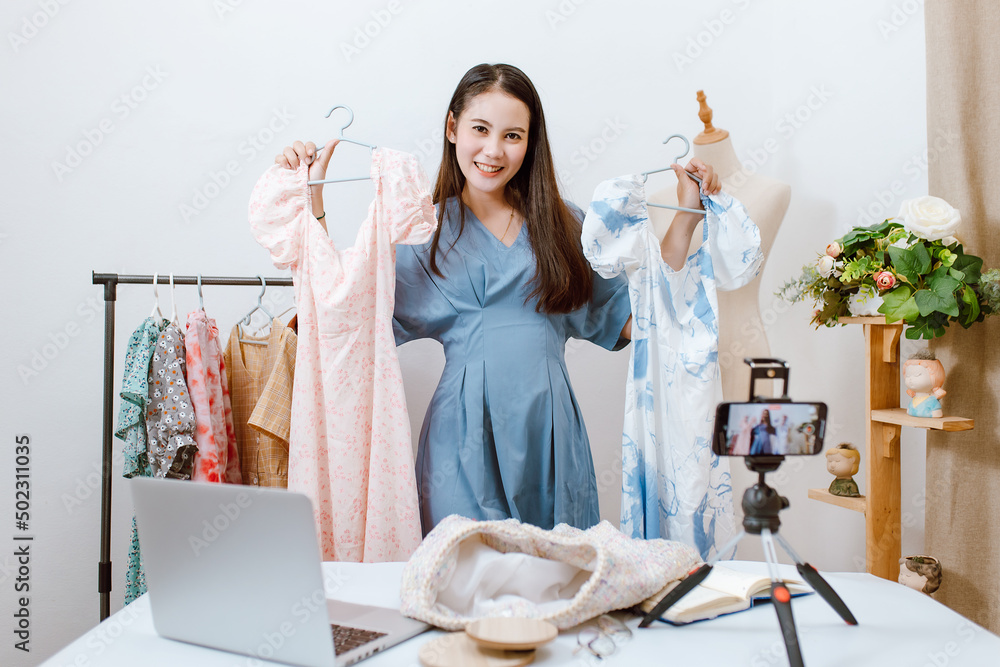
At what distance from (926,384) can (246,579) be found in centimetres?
142

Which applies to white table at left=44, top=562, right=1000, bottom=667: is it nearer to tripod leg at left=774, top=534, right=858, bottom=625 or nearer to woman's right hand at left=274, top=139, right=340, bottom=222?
tripod leg at left=774, top=534, right=858, bottom=625

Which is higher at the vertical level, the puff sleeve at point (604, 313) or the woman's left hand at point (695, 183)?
the woman's left hand at point (695, 183)

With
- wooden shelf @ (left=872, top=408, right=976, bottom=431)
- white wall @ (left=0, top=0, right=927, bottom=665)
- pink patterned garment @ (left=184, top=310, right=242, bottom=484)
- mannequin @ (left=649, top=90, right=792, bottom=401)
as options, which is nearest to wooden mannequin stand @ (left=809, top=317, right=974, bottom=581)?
wooden shelf @ (left=872, top=408, right=976, bottom=431)

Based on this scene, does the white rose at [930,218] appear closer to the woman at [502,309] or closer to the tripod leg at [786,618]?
the woman at [502,309]

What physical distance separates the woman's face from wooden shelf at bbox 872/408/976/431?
101cm

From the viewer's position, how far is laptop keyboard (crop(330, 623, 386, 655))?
84cm

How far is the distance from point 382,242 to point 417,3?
1.00 metres

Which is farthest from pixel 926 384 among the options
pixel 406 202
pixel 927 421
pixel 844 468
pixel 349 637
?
pixel 349 637

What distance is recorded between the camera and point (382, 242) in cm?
166

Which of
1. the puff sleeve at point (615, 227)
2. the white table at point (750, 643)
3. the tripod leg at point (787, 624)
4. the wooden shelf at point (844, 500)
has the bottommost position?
the wooden shelf at point (844, 500)

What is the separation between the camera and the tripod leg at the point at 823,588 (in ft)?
2.88

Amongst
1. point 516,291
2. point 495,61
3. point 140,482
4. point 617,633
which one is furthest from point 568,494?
point 495,61

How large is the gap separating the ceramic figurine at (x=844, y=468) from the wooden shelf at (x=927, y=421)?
162mm

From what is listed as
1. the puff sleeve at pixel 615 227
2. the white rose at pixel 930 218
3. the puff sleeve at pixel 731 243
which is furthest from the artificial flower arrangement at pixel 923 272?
the puff sleeve at pixel 615 227
